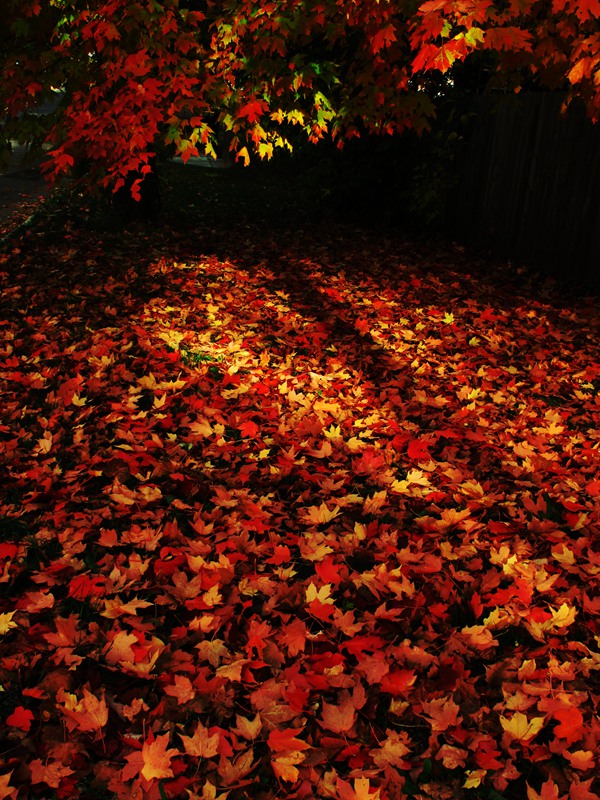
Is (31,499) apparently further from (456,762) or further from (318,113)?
(318,113)

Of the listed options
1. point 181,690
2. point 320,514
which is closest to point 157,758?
point 181,690

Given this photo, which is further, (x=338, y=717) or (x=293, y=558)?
(x=293, y=558)

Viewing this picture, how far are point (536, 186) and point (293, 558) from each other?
7.02 metres

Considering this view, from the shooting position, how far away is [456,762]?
1947mm

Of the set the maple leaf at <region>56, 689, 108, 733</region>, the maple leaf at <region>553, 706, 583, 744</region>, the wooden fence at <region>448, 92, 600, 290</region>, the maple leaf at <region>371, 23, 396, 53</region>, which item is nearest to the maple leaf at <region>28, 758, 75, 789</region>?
the maple leaf at <region>56, 689, 108, 733</region>

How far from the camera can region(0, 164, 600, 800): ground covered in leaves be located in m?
1.96

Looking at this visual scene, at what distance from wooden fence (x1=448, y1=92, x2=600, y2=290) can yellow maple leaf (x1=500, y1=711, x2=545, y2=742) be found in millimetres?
6268

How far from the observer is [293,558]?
9.38ft

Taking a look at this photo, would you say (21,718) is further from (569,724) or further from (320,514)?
(569,724)

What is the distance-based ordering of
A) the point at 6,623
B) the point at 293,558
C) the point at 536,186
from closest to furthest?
the point at 6,623
the point at 293,558
the point at 536,186

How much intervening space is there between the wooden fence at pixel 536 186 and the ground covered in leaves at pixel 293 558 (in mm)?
2368

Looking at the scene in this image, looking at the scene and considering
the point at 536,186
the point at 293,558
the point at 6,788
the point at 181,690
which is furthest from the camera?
the point at 536,186

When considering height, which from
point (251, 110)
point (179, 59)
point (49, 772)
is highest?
point (179, 59)

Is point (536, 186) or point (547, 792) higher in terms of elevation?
point (536, 186)
